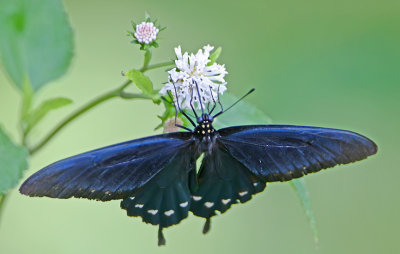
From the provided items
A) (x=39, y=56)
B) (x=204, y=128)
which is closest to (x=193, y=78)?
(x=204, y=128)

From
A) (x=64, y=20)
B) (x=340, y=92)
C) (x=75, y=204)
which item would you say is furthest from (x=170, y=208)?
(x=340, y=92)

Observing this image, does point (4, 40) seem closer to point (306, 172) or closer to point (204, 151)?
point (204, 151)

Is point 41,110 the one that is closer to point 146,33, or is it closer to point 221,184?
point 146,33

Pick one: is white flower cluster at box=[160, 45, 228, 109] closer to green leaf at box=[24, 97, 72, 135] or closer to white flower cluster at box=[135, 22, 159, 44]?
white flower cluster at box=[135, 22, 159, 44]

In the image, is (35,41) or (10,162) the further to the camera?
(35,41)

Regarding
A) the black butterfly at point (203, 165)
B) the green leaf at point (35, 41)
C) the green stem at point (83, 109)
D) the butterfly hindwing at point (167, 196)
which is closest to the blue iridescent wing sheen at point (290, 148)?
the black butterfly at point (203, 165)

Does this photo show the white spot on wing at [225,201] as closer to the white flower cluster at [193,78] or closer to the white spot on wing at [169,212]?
the white spot on wing at [169,212]
